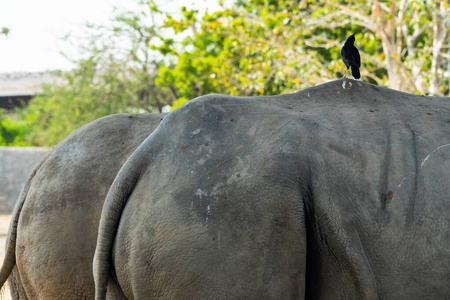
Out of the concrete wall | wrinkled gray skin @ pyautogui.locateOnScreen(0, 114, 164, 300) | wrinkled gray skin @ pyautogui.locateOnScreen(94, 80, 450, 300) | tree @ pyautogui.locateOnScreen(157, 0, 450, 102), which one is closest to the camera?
wrinkled gray skin @ pyautogui.locateOnScreen(94, 80, 450, 300)

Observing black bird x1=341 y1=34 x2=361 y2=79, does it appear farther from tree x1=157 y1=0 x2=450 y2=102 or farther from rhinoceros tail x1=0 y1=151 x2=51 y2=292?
tree x1=157 y1=0 x2=450 y2=102

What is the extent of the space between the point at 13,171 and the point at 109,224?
13480 millimetres

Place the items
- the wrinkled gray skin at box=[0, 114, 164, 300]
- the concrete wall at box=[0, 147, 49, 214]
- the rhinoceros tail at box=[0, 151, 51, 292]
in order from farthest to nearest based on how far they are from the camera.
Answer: the concrete wall at box=[0, 147, 49, 214] < the rhinoceros tail at box=[0, 151, 51, 292] < the wrinkled gray skin at box=[0, 114, 164, 300]

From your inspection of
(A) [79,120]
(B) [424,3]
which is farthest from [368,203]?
(A) [79,120]

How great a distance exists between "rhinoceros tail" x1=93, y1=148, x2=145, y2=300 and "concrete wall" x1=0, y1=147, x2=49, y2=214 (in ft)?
42.6

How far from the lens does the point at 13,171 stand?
14.9 meters

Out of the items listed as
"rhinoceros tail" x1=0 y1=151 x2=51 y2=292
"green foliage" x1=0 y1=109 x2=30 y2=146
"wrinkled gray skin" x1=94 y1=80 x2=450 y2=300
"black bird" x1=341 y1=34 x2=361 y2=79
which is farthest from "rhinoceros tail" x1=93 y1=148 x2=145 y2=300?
"green foliage" x1=0 y1=109 x2=30 y2=146

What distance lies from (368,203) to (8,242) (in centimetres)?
178

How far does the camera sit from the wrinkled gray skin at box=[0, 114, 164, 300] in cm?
273

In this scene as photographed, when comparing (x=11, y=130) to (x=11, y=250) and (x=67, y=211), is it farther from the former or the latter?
(x=67, y=211)

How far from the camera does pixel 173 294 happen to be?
2.09 m

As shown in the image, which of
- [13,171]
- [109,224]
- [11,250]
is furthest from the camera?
[13,171]

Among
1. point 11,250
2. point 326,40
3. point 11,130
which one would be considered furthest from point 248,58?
point 11,130

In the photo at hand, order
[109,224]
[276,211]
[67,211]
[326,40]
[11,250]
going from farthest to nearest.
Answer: [326,40] → [11,250] → [67,211] → [109,224] → [276,211]
